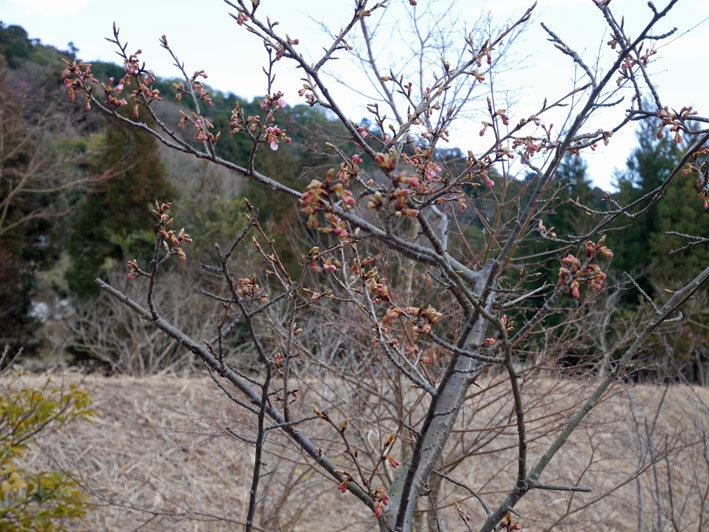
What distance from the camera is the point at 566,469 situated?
6.69 m

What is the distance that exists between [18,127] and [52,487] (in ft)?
31.1

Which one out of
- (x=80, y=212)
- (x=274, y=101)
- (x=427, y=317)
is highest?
(x=274, y=101)

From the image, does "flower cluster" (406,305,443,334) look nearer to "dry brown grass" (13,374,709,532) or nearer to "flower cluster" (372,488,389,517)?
"flower cluster" (372,488,389,517)

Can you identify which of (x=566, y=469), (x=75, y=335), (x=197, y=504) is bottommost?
(x=75, y=335)

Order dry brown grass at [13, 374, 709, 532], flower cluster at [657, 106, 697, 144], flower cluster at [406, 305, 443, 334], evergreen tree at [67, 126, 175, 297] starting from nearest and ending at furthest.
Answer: flower cluster at [406, 305, 443, 334], flower cluster at [657, 106, 697, 144], dry brown grass at [13, 374, 709, 532], evergreen tree at [67, 126, 175, 297]

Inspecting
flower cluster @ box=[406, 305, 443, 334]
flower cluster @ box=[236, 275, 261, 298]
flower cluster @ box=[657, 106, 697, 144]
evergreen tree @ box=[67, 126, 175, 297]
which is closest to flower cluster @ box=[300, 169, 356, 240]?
flower cluster @ box=[406, 305, 443, 334]

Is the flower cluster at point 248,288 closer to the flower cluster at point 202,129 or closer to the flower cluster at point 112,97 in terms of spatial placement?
the flower cluster at point 202,129

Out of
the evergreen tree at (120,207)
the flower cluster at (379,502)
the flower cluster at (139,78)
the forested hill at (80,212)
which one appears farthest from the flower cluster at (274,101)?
the evergreen tree at (120,207)

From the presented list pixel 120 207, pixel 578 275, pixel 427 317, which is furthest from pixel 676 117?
pixel 120 207

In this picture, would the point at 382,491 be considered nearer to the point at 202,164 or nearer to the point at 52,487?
the point at 52,487

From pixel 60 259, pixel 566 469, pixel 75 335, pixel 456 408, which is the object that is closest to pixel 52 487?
pixel 456 408

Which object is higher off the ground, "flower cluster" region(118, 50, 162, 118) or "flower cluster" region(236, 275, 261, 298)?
"flower cluster" region(118, 50, 162, 118)

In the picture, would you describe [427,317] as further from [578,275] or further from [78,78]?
[78,78]

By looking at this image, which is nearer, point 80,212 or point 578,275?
point 578,275
